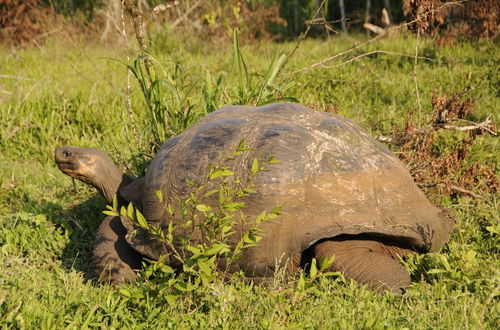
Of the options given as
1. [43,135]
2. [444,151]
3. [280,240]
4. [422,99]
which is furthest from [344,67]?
[280,240]

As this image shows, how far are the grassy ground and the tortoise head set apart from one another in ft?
1.71

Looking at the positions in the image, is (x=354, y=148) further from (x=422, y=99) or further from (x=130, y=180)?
(x=422, y=99)

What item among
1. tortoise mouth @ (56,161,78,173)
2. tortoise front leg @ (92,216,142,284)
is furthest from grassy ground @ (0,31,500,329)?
tortoise mouth @ (56,161,78,173)

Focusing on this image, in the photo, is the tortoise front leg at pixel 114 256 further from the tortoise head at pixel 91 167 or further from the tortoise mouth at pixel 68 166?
the tortoise mouth at pixel 68 166

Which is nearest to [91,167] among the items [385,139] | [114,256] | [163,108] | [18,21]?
[114,256]

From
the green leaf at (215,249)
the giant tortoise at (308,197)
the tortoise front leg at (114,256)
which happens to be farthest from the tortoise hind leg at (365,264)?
the tortoise front leg at (114,256)

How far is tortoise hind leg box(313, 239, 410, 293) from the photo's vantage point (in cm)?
296

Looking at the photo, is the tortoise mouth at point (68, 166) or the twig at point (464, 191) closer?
the tortoise mouth at point (68, 166)

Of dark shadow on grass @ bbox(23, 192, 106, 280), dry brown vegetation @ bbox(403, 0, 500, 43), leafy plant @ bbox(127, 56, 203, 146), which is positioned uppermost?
leafy plant @ bbox(127, 56, 203, 146)

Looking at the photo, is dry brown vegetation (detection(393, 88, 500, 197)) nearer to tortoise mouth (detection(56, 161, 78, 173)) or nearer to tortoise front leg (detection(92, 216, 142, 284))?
tortoise front leg (detection(92, 216, 142, 284))

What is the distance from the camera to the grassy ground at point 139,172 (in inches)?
106

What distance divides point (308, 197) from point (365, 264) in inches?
20.1

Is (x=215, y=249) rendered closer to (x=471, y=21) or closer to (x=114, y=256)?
(x=114, y=256)

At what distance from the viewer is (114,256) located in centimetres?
343
